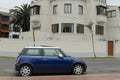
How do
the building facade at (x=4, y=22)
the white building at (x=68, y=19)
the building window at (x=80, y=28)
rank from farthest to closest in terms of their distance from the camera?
the building facade at (x=4, y=22)
the building window at (x=80, y=28)
the white building at (x=68, y=19)

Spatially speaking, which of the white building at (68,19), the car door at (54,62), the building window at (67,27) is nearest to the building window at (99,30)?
the white building at (68,19)

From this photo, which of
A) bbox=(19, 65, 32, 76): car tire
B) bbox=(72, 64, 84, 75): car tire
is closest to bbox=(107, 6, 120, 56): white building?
bbox=(72, 64, 84, 75): car tire

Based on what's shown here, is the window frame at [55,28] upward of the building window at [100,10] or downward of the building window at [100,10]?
downward

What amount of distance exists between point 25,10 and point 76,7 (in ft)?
84.6

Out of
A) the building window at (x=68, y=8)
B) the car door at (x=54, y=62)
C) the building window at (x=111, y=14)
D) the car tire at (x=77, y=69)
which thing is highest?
the building window at (x=68, y=8)

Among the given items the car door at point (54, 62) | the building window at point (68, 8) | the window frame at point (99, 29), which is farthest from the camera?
the window frame at point (99, 29)

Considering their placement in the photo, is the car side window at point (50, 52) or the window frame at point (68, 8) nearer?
the car side window at point (50, 52)

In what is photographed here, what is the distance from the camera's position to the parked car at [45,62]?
16094mm

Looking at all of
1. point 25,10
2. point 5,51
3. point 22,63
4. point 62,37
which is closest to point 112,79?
point 22,63

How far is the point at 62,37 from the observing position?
163ft

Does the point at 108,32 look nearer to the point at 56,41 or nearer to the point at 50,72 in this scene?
the point at 56,41

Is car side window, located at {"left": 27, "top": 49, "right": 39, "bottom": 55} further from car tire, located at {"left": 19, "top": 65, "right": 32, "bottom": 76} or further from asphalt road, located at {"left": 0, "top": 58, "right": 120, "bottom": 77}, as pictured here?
asphalt road, located at {"left": 0, "top": 58, "right": 120, "bottom": 77}

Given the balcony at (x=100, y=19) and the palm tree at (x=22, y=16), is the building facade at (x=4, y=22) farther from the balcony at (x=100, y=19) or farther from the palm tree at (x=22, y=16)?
the balcony at (x=100, y=19)

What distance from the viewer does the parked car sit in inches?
634
